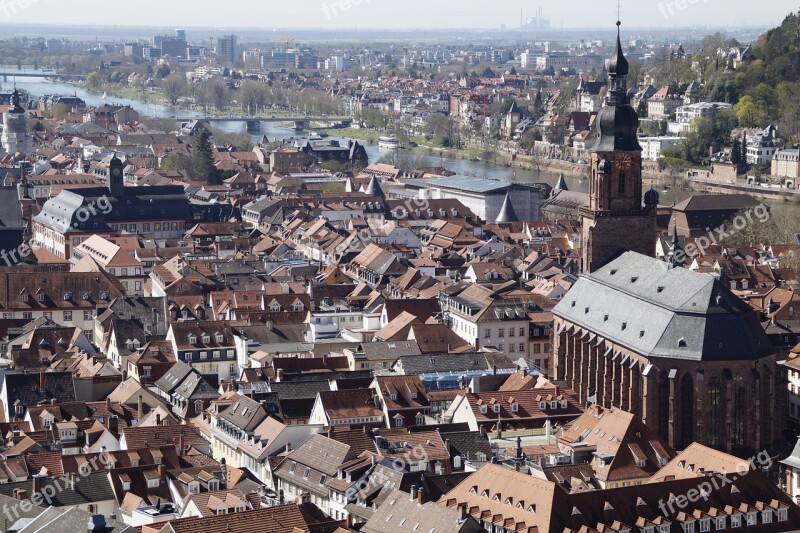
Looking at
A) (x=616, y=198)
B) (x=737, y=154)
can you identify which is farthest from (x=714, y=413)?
(x=737, y=154)

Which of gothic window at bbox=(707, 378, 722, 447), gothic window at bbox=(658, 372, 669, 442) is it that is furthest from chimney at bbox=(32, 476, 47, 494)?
gothic window at bbox=(707, 378, 722, 447)

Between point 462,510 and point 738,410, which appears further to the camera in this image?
point 738,410

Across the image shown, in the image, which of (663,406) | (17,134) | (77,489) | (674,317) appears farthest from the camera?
(17,134)

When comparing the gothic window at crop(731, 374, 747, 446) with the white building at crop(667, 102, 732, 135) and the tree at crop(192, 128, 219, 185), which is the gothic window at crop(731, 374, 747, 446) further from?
the white building at crop(667, 102, 732, 135)

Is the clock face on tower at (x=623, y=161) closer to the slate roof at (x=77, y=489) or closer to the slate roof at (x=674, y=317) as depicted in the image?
the slate roof at (x=674, y=317)

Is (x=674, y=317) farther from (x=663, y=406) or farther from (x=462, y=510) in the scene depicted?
(x=462, y=510)

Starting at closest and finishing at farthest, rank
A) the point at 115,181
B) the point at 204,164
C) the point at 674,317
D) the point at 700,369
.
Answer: the point at 700,369 < the point at 674,317 < the point at 115,181 < the point at 204,164

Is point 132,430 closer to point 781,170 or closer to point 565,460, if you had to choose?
point 565,460

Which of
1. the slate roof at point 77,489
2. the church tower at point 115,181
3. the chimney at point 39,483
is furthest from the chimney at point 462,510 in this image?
the church tower at point 115,181

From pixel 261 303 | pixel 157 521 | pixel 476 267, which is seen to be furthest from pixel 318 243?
pixel 157 521
